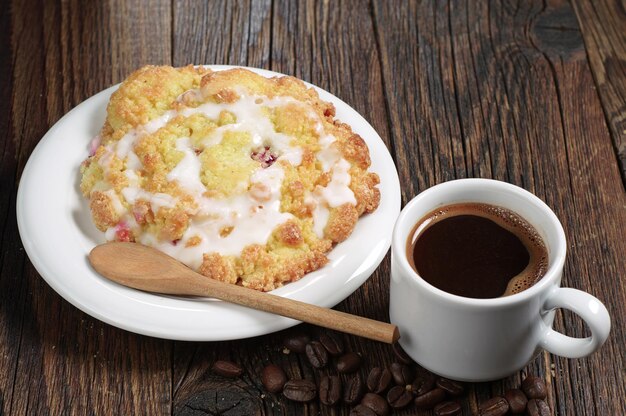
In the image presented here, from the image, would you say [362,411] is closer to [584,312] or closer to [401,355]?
[401,355]

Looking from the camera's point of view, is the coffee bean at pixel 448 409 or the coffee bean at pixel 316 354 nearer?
the coffee bean at pixel 448 409

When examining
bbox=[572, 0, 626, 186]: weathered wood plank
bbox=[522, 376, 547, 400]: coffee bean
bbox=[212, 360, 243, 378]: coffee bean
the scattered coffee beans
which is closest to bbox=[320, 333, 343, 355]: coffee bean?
the scattered coffee beans

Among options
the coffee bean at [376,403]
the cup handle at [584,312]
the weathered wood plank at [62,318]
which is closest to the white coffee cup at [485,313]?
the cup handle at [584,312]

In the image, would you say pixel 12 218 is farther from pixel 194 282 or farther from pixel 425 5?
pixel 425 5

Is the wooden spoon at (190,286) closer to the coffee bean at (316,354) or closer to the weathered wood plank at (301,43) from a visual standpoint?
the coffee bean at (316,354)

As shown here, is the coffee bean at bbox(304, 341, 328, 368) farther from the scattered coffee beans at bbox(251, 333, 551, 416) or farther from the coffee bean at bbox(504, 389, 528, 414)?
the coffee bean at bbox(504, 389, 528, 414)

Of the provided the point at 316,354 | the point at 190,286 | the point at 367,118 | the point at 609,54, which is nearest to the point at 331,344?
the point at 316,354

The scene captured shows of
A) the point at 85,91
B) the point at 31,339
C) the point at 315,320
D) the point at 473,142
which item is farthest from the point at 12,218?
the point at 473,142
